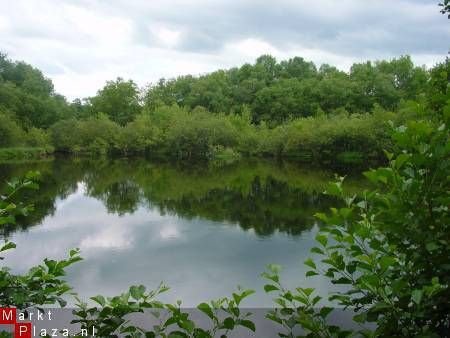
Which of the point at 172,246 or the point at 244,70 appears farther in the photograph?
the point at 244,70

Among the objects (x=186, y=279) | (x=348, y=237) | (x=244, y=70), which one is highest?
(x=244, y=70)

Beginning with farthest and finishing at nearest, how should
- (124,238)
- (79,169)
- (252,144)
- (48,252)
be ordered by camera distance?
(252,144) → (79,169) → (124,238) → (48,252)

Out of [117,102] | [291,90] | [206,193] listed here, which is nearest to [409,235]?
[206,193]

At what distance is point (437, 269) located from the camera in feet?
4.90

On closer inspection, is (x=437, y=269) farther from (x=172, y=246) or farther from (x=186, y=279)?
(x=172, y=246)

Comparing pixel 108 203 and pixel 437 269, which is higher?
pixel 437 269

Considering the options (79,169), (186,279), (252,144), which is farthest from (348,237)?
(252,144)

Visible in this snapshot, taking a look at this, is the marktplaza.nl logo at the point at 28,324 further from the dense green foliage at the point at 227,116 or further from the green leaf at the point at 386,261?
the dense green foliage at the point at 227,116

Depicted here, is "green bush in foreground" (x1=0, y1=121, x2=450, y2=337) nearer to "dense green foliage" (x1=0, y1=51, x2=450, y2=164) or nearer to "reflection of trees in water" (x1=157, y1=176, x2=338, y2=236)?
"reflection of trees in water" (x1=157, y1=176, x2=338, y2=236)

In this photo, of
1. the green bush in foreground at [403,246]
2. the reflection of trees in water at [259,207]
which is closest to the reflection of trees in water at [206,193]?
the reflection of trees in water at [259,207]

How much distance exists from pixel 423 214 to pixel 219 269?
34.8 feet

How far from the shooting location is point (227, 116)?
62.4 metres

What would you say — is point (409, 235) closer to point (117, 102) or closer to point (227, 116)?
point (227, 116)

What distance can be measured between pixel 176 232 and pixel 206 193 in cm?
908
